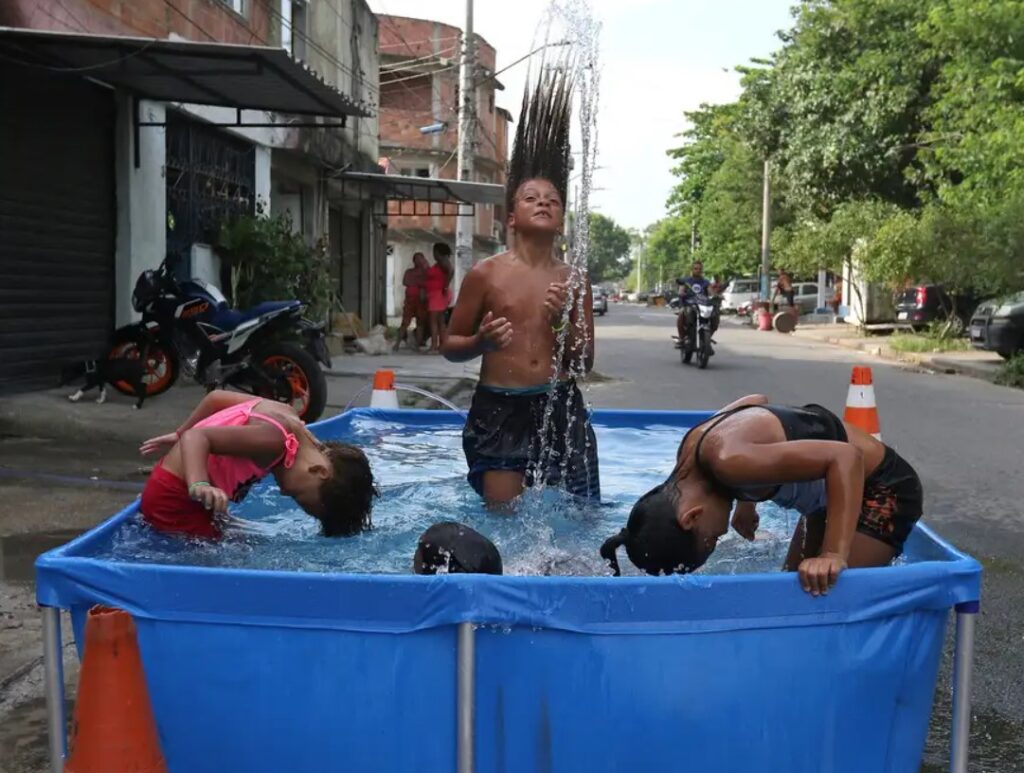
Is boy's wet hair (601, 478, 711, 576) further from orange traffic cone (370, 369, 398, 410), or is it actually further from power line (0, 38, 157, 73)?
power line (0, 38, 157, 73)

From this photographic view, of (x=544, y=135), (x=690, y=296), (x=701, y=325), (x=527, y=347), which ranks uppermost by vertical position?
(x=544, y=135)

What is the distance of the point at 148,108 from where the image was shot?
989 cm

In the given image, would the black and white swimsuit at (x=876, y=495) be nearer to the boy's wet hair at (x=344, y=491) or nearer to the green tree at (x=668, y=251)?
the boy's wet hair at (x=344, y=491)

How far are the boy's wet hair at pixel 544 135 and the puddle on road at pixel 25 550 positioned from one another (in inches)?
94.8

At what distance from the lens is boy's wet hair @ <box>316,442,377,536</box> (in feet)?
10.1

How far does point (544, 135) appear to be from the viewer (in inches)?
A: 161

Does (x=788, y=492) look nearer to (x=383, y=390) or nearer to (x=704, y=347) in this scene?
(x=383, y=390)

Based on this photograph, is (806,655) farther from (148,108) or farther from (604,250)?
(604,250)

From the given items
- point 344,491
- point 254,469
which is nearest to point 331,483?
point 344,491

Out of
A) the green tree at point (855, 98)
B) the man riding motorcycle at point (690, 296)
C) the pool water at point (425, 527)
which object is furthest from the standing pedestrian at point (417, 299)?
the green tree at point (855, 98)

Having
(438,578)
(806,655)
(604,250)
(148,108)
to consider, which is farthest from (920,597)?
(604,250)

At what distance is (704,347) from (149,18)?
8.45 meters

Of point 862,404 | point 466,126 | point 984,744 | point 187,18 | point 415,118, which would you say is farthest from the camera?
point 415,118

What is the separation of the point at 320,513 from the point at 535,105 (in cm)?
193
